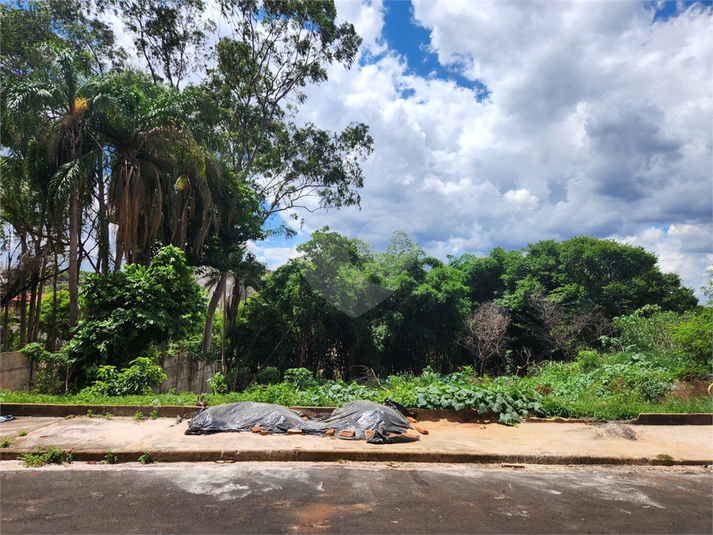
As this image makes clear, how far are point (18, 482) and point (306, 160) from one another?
20.8 m

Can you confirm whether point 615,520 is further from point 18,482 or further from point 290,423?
point 18,482

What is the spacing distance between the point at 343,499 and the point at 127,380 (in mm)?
7173

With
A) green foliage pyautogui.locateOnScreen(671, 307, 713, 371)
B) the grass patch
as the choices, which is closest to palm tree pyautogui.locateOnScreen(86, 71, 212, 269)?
the grass patch

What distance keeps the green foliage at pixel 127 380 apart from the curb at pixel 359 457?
4.15 metres

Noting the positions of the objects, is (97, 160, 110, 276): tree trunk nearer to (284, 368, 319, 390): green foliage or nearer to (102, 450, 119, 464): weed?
(284, 368, 319, 390): green foliage

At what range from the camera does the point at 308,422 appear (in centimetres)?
738

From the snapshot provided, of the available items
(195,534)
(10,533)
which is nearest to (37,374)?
(10,533)

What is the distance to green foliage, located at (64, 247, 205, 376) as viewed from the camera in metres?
10.5

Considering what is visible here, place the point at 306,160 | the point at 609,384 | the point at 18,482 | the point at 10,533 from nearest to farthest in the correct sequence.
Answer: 1. the point at 10,533
2. the point at 18,482
3. the point at 609,384
4. the point at 306,160

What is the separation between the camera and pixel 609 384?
11.9 metres

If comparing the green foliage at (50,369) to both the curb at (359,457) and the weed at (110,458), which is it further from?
the weed at (110,458)

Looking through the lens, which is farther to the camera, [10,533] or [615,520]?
[615,520]

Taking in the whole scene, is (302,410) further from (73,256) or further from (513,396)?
(73,256)

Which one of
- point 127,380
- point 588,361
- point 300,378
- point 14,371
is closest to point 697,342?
point 588,361
